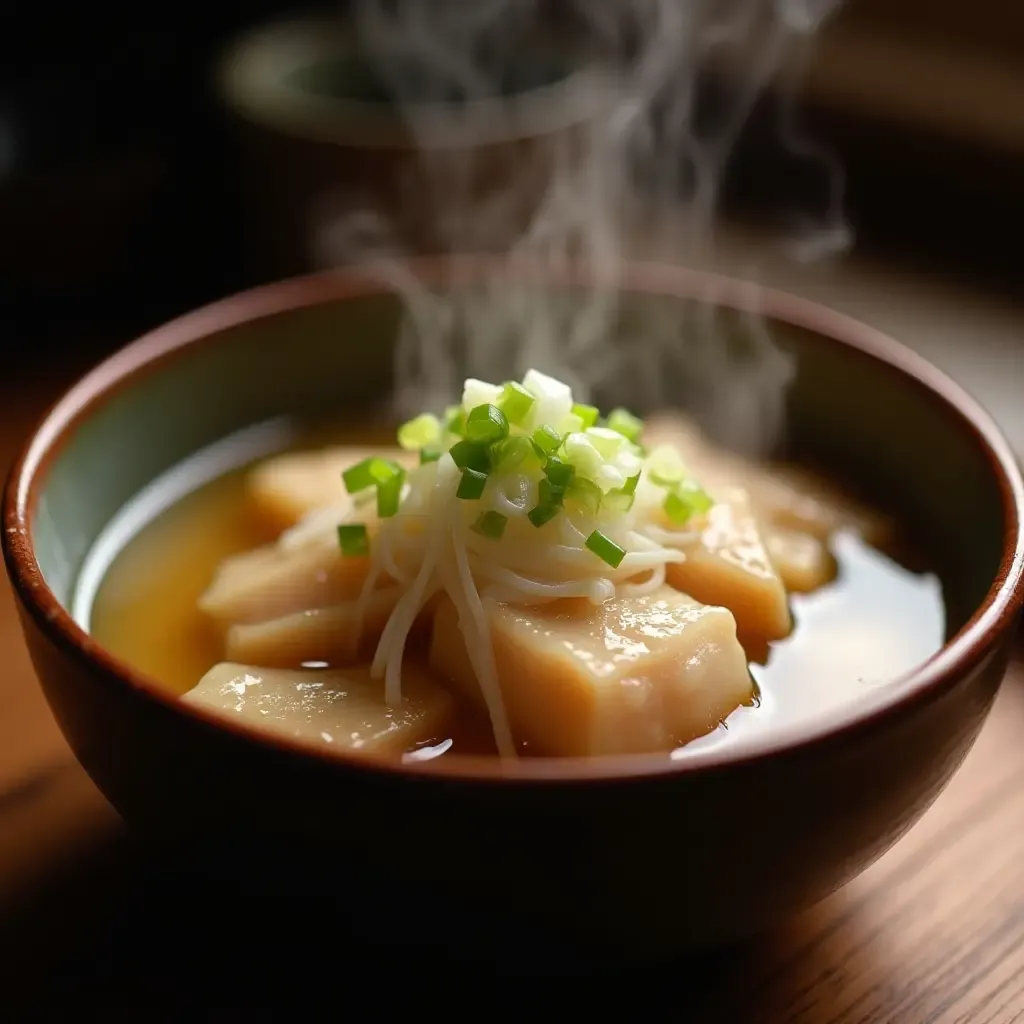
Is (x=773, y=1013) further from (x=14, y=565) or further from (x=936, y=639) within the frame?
(x=14, y=565)

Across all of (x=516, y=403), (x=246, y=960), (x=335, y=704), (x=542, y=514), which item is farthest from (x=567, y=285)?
(x=246, y=960)

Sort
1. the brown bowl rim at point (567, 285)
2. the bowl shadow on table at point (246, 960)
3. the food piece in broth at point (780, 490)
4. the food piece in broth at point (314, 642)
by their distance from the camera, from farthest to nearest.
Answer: the food piece in broth at point (780, 490) → the food piece in broth at point (314, 642) → the bowl shadow on table at point (246, 960) → the brown bowl rim at point (567, 285)

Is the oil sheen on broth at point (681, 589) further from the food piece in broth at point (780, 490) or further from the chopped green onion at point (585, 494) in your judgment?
the chopped green onion at point (585, 494)

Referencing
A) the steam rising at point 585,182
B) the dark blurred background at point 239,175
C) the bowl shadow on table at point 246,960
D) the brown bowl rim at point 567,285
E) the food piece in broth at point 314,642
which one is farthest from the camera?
the dark blurred background at point 239,175

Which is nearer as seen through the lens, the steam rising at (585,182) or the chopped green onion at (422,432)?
the chopped green onion at (422,432)

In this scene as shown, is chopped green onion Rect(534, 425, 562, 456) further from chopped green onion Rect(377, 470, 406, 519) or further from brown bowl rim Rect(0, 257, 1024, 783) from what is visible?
brown bowl rim Rect(0, 257, 1024, 783)

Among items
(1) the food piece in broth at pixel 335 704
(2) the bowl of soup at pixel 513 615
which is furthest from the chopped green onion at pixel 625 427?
(1) the food piece in broth at pixel 335 704

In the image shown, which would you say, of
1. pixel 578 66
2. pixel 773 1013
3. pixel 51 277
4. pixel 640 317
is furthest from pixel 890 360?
pixel 51 277

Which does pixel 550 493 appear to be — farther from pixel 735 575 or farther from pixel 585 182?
pixel 585 182
